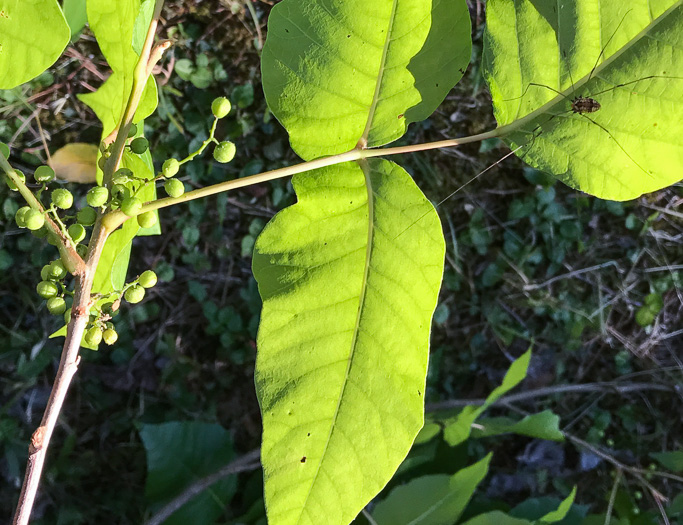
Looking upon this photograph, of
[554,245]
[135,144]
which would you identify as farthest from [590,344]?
[135,144]

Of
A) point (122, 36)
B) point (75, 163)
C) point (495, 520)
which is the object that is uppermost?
point (75, 163)

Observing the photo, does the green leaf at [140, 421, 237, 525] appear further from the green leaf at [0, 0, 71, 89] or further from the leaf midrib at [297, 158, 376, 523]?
the green leaf at [0, 0, 71, 89]

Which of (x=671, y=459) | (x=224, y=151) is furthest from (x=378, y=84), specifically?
(x=671, y=459)

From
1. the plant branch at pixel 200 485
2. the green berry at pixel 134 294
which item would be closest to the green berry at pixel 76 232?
the green berry at pixel 134 294

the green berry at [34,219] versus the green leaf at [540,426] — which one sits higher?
the green berry at [34,219]

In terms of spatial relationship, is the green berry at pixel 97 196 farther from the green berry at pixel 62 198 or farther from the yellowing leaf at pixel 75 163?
the yellowing leaf at pixel 75 163

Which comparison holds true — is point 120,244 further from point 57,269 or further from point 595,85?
point 595,85

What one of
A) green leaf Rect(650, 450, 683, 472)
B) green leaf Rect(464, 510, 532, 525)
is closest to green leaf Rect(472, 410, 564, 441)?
green leaf Rect(464, 510, 532, 525)
